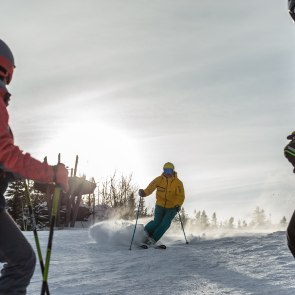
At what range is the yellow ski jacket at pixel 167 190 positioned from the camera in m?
11.0

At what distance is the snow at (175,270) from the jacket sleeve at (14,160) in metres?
2.49

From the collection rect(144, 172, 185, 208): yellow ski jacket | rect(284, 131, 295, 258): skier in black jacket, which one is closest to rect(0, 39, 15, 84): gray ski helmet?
rect(284, 131, 295, 258): skier in black jacket

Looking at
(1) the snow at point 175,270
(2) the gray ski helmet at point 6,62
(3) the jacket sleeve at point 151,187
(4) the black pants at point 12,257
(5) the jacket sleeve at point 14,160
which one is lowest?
(1) the snow at point 175,270

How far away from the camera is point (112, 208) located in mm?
37156

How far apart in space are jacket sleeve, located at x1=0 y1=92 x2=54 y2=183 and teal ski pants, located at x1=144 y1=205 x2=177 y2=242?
7874 mm

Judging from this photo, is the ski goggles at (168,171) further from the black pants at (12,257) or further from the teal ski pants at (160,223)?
the black pants at (12,257)

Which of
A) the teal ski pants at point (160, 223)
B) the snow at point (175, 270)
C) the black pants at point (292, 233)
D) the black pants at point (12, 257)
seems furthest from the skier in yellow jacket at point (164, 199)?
the black pants at point (292, 233)

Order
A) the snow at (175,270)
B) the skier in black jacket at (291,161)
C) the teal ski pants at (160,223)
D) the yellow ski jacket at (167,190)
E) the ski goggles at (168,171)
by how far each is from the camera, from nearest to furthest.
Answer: the skier in black jacket at (291,161) < the snow at (175,270) < the teal ski pants at (160,223) < the yellow ski jacket at (167,190) < the ski goggles at (168,171)

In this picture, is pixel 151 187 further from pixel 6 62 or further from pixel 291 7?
pixel 291 7

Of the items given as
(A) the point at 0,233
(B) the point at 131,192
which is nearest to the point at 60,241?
→ (A) the point at 0,233

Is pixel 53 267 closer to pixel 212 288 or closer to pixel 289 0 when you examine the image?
pixel 212 288

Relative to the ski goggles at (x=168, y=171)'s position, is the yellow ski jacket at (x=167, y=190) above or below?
below

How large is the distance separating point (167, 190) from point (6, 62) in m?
8.10

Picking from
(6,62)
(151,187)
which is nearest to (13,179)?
(6,62)
